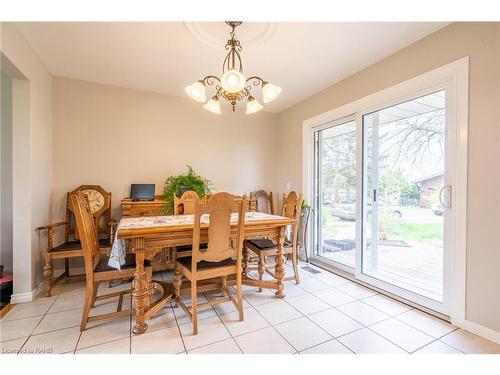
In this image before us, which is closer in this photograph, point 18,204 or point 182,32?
point 182,32

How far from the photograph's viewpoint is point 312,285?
8.45 feet

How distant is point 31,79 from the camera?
2193 mm

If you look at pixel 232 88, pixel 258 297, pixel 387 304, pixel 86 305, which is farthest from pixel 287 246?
pixel 86 305

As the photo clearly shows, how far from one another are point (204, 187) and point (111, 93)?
1799 mm

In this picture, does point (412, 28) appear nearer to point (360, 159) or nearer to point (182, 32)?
point (360, 159)

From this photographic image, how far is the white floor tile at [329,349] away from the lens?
1497 millimetres

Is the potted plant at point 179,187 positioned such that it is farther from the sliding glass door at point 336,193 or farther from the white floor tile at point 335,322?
the white floor tile at point 335,322

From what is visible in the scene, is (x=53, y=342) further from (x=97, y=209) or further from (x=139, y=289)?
(x=97, y=209)

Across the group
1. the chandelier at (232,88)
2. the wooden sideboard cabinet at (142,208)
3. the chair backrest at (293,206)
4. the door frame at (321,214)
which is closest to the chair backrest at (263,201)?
the door frame at (321,214)

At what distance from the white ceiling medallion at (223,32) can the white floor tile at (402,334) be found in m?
2.56

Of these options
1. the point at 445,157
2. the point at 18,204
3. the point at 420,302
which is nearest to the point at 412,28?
the point at 445,157

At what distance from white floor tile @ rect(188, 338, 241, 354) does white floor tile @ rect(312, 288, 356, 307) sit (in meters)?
1.06

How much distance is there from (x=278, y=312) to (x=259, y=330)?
0.33 metres

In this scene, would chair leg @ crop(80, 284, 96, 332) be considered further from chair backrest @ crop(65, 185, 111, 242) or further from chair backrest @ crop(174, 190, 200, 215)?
chair backrest @ crop(65, 185, 111, 242)
